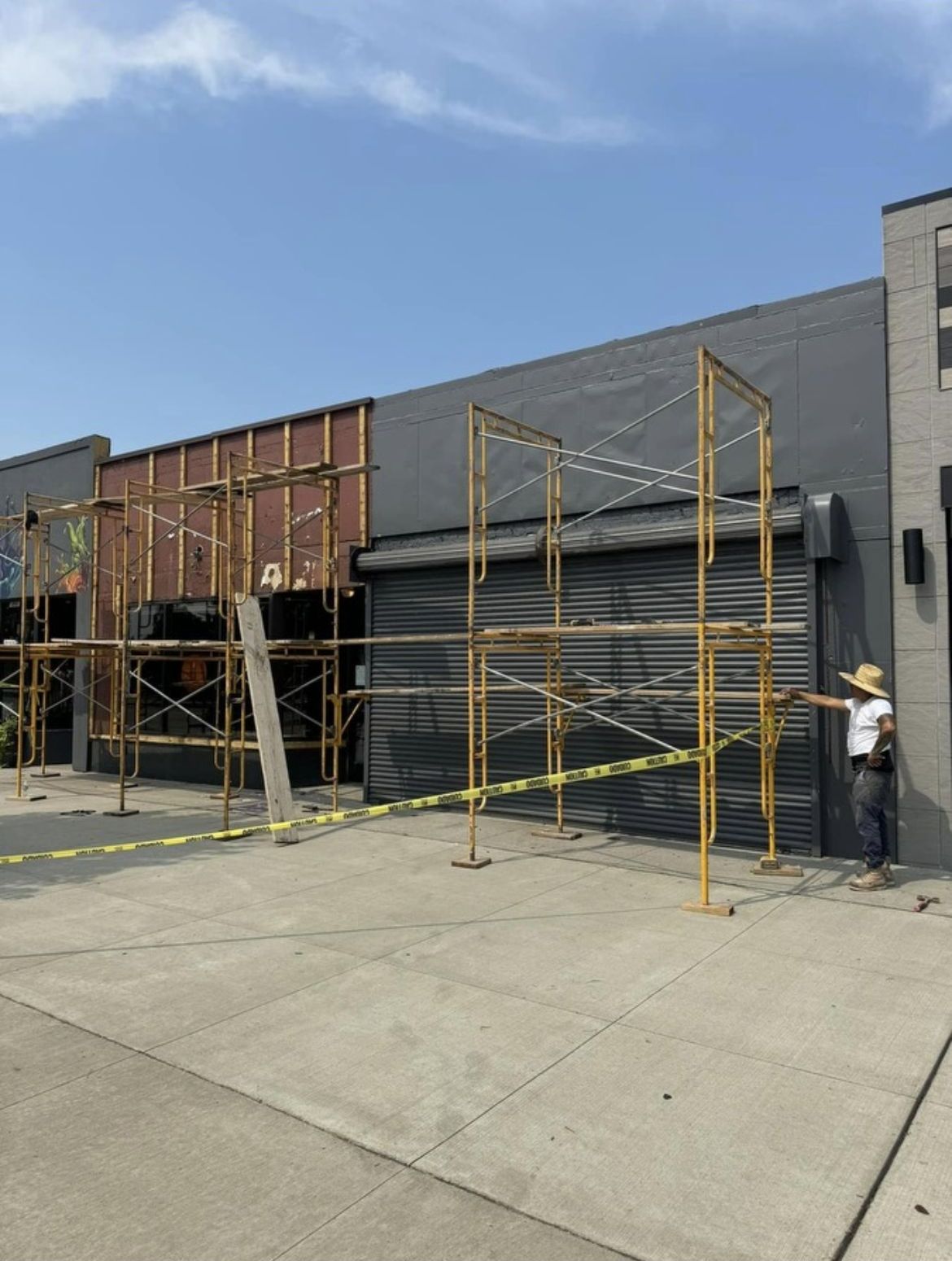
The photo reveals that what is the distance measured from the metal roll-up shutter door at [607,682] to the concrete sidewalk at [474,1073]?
161 centimetres

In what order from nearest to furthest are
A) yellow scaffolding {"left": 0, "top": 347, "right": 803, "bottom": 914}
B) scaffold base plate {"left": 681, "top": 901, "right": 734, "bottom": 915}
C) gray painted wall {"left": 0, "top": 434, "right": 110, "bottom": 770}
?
scaffold base plate {"left": 681, "top": 901, "right": 734, "bottom": 915} → yellow scaffolding {"left": 0, "top": 347, "right": 803, "bottom": 914} → gray painted wall {"left": 0, "top": 434, "right": 110, "bottom": 770}

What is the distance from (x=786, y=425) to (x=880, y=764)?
11.2ft

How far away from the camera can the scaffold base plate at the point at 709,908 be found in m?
6.56

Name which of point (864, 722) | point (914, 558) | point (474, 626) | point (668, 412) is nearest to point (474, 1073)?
point (864, 722)

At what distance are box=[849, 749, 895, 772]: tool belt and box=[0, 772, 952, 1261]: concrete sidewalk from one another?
38.2 inches

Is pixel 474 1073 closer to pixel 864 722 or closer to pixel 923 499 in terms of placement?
pixel 864 722

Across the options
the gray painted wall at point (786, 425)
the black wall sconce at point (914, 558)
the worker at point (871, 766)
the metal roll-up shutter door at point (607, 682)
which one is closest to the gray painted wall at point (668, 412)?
the gray painted wall at point (786, 425)

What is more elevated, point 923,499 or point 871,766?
point 923,499

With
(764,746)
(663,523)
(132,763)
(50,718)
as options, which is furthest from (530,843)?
(50,718)

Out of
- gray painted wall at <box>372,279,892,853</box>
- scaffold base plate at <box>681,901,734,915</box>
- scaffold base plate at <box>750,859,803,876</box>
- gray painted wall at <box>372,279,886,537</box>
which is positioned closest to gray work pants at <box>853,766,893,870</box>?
scaffold base plate at <box>750,859,803,876</box>

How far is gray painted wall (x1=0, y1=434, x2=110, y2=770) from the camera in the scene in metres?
15.6

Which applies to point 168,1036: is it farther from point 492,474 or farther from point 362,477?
point 362,477

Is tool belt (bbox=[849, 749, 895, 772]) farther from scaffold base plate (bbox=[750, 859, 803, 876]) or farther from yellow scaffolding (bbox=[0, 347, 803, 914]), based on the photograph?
scaffold base plate (bbox=[750, 859, 803, 876])

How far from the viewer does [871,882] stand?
7.18 metres
